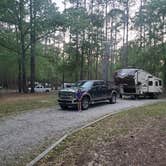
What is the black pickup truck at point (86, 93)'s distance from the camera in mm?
15555

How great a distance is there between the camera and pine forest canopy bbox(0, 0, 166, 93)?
27203 mm

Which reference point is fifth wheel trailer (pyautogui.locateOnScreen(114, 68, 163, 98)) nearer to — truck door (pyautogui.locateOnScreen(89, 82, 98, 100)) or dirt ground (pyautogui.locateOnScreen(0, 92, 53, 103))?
truck door (pyautogui.locateOnScreen(89, 82, 98, 100))

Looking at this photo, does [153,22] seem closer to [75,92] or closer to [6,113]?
[75,92]

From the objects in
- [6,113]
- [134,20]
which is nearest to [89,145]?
[6,113]

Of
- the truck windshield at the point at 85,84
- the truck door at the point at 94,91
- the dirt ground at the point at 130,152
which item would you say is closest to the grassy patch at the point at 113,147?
the dirt ground at the point at 130,152

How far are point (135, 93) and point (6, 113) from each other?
13.8 m

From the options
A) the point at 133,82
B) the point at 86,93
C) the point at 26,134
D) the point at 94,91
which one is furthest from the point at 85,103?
Answer: the point at 133,82

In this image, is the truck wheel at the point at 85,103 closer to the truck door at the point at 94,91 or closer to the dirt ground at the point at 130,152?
the truck door at the point at 94,91

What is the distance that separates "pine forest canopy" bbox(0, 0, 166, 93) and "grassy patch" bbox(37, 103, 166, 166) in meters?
18.9

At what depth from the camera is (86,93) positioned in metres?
16.2

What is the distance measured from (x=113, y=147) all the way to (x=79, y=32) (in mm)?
27221

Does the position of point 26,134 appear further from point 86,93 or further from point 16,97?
point 16,97

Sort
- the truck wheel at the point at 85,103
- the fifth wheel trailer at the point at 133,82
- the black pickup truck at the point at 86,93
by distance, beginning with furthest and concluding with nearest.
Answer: the fifth wheel trailer at the point at 133,82, the truck wheel at the point at 85,103, the black pickup truck at the point at 86,93

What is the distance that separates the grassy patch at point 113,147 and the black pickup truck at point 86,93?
6030mm
